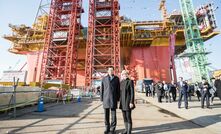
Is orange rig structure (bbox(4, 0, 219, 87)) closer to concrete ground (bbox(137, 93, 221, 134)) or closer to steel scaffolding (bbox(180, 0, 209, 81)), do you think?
steel scaffolding (bbox(180, 0, 209, 81))

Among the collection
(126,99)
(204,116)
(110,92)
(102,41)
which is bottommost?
(204,116)

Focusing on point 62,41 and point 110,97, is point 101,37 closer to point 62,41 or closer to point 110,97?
point 62,41

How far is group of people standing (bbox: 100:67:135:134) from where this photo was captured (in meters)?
4.86

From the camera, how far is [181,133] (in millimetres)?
4938

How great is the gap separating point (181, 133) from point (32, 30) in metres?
53.6

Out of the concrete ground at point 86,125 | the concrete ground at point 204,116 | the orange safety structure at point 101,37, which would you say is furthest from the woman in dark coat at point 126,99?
the orange safety structure at point 101,37

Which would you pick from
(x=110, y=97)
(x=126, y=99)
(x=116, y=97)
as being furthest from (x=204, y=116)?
(x=110, y=97)

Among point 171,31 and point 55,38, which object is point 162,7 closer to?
point 171,31

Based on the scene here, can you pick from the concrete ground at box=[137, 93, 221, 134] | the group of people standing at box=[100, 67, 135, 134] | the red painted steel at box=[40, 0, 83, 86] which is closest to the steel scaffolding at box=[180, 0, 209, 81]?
the red painted steel at box=[40, 0, 83, 86]

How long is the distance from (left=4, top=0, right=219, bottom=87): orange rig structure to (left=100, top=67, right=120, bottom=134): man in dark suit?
34.8 metres

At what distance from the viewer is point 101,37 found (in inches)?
1796

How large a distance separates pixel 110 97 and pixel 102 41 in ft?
134

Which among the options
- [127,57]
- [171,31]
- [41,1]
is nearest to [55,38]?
[41,1]

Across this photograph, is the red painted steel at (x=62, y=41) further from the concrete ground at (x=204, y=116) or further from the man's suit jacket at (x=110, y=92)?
the man's suit jacket at (x=110, y=92)
